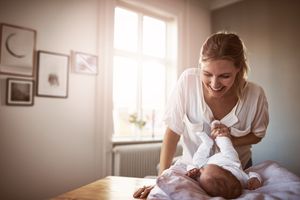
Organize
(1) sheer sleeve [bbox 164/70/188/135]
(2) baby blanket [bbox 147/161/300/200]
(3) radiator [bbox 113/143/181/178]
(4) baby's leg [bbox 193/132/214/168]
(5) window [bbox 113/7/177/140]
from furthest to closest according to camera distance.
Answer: (5) window [bbox 113/7/177/140] → (3) radiator [bbox 113/143/181/178] → (1) sheer sleeve [bbox 164/70/188/135] → (4) baby's leg [bbox 193/132/214/168] → (2) baby blanket [bbox 147/161/300/200]

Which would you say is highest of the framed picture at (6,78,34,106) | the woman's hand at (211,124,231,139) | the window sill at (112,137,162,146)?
the framed picture at (6,78,34,106)

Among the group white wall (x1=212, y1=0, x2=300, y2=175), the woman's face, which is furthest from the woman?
white wall (x1=212, y1=0, x2=300, y2=175)

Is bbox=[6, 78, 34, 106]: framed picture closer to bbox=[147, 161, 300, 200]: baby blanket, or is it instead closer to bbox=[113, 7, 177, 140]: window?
bbox=[113, 7, 177, 140]: window

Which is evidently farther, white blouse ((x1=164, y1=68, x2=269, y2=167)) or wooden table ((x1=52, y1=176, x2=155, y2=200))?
white blouse ((x1=164, y1=68, x2=269, y2=167))

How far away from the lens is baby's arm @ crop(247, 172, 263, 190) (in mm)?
969

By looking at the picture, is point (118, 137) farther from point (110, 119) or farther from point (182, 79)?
point (182, 79)

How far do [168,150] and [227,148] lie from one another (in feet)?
0.93

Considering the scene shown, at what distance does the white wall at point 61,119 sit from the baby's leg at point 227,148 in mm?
2316

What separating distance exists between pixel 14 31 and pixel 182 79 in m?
2.17

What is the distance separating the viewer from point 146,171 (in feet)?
12.7

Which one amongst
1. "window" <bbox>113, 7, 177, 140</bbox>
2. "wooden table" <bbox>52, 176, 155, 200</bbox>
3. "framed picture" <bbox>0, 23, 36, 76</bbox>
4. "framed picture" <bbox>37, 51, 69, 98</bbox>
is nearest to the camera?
"wooden table" <bbox>52, 176, 155, 200</bbox>

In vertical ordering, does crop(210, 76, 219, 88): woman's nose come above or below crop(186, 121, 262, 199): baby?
above

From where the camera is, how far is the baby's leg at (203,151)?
1.18 m

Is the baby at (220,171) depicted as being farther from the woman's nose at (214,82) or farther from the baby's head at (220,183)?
the woman's nose at (214,82)
